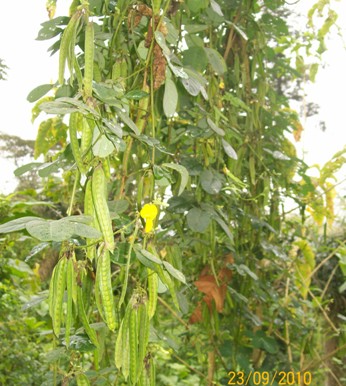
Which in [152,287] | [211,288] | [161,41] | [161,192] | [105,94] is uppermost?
[161,41]

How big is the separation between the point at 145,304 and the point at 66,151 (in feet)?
1.11

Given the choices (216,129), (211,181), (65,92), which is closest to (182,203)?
(211,181)

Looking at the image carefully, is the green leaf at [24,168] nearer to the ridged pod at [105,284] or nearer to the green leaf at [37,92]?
the green leaf at [37,92]

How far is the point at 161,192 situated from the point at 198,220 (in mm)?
228

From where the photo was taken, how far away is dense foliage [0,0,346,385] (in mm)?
556

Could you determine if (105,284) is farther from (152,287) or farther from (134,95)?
(134,95)

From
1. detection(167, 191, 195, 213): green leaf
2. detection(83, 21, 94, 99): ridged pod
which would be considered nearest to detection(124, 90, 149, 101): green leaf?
detection(83, 21, 94, 99): ridged pod

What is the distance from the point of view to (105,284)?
0.53m

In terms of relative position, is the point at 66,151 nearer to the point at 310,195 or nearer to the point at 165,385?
the point at 310,195

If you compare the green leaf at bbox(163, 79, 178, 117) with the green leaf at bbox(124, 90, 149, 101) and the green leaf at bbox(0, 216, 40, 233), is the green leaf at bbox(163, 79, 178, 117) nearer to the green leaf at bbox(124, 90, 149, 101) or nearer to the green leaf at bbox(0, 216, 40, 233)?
the green leaf at bbox(124, 90, 149, 101)

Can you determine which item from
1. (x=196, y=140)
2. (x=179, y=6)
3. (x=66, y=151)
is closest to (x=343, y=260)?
(x=196, y=140)

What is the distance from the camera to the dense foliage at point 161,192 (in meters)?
0.56
